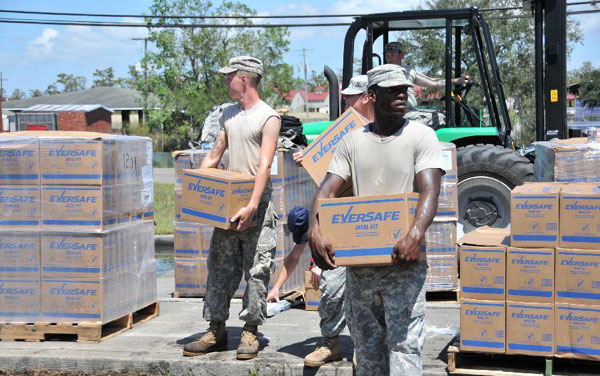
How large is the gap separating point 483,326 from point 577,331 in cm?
60

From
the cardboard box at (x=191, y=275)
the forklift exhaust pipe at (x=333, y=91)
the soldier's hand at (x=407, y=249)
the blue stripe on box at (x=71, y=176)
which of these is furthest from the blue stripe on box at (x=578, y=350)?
the forklift exhaust pipe at (x=333, y=91)

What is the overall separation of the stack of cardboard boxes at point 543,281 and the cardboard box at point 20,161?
357 cm

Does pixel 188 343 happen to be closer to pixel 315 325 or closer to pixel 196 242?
pixel 315 325

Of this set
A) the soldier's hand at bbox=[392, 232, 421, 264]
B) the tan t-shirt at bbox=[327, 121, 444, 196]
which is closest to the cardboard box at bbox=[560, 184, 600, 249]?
the tan t-shirt at bbox=[327, 121, 444, 196]

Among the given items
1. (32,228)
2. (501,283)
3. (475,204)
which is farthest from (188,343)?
(475,204)

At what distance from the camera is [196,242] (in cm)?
783

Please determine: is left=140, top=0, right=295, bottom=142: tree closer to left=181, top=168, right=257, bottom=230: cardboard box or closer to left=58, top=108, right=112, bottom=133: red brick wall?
left=58, top=108, right=112, bottom=133: red brick wall

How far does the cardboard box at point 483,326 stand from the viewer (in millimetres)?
5062

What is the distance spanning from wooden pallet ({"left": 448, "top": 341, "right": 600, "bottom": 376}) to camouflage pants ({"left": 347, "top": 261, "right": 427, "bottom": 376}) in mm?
1274

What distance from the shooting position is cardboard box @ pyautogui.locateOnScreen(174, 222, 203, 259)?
7.82 metres

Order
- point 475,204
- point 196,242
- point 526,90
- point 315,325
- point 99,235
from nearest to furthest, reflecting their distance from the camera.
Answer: point 99,235
point 315,325
point 196,242
point 475,204
point 526,90

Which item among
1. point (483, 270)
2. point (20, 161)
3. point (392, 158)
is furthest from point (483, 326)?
point (20, 161)

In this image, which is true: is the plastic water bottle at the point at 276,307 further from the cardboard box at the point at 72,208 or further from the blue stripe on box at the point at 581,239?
the blue stripe on box at the point at 581,239

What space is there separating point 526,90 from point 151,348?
98.4ft
